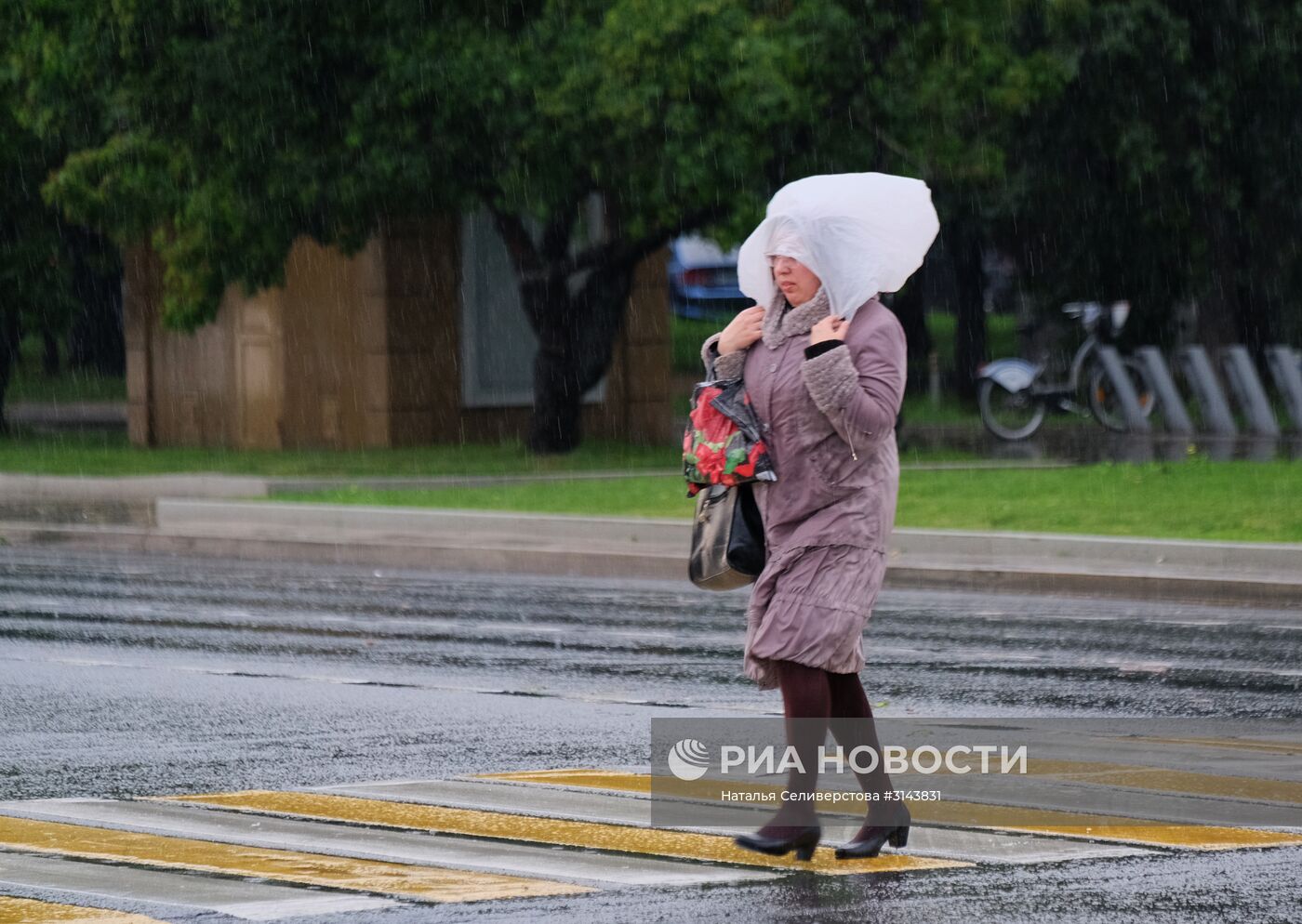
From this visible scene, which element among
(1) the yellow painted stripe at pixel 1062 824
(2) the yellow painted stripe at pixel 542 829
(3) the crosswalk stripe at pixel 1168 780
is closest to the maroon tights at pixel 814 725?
(2) the yellow painted stripe at pixel 542 829

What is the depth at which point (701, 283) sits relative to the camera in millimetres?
54844

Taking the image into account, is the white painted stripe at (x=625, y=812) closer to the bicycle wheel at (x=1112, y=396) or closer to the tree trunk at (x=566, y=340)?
the tree trunk at (x=566, y=340)

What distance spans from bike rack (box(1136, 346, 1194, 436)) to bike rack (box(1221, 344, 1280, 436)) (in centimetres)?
76

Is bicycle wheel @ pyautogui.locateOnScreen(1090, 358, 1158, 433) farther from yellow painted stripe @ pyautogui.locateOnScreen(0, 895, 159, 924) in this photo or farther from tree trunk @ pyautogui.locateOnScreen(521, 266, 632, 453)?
yellow painted stripe @ pyautogui.locateOnScreen(0, 895, 159, 924)

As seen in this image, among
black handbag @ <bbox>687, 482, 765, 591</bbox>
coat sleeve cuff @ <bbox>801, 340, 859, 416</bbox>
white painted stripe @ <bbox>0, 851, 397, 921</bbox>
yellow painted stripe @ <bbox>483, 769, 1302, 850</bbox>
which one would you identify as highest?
coat sleeve cuff @ <bbox>801, 340, 859, 416</bbox>

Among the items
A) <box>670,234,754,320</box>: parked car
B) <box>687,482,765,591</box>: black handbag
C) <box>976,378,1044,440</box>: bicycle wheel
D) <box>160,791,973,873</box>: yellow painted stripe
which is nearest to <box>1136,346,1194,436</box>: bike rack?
<box>976,378,1044,440</box>: bicycle wheel

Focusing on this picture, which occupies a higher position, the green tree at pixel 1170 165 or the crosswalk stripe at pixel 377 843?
the green tree at pixel 1170 165

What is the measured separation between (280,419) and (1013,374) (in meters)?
9.24

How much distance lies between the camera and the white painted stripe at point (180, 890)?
18.8ft

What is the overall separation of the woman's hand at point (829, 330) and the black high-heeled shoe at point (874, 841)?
4.41ft

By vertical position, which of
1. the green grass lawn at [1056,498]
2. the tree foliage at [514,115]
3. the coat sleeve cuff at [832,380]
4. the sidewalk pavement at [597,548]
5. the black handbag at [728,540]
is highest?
the tree foliage at [514,115]

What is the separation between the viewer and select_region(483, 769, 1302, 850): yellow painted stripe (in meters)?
6.61

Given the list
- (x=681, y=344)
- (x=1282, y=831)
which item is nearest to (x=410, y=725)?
(x=1282, y=831)

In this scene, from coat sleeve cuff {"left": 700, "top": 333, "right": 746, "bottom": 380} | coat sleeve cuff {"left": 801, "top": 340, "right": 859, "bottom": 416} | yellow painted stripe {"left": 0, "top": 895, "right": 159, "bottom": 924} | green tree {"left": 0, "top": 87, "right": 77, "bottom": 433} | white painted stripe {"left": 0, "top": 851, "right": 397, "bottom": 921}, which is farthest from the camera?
green tree {"left": 0, "top": 87, "right": 77, "bottom": 433}
